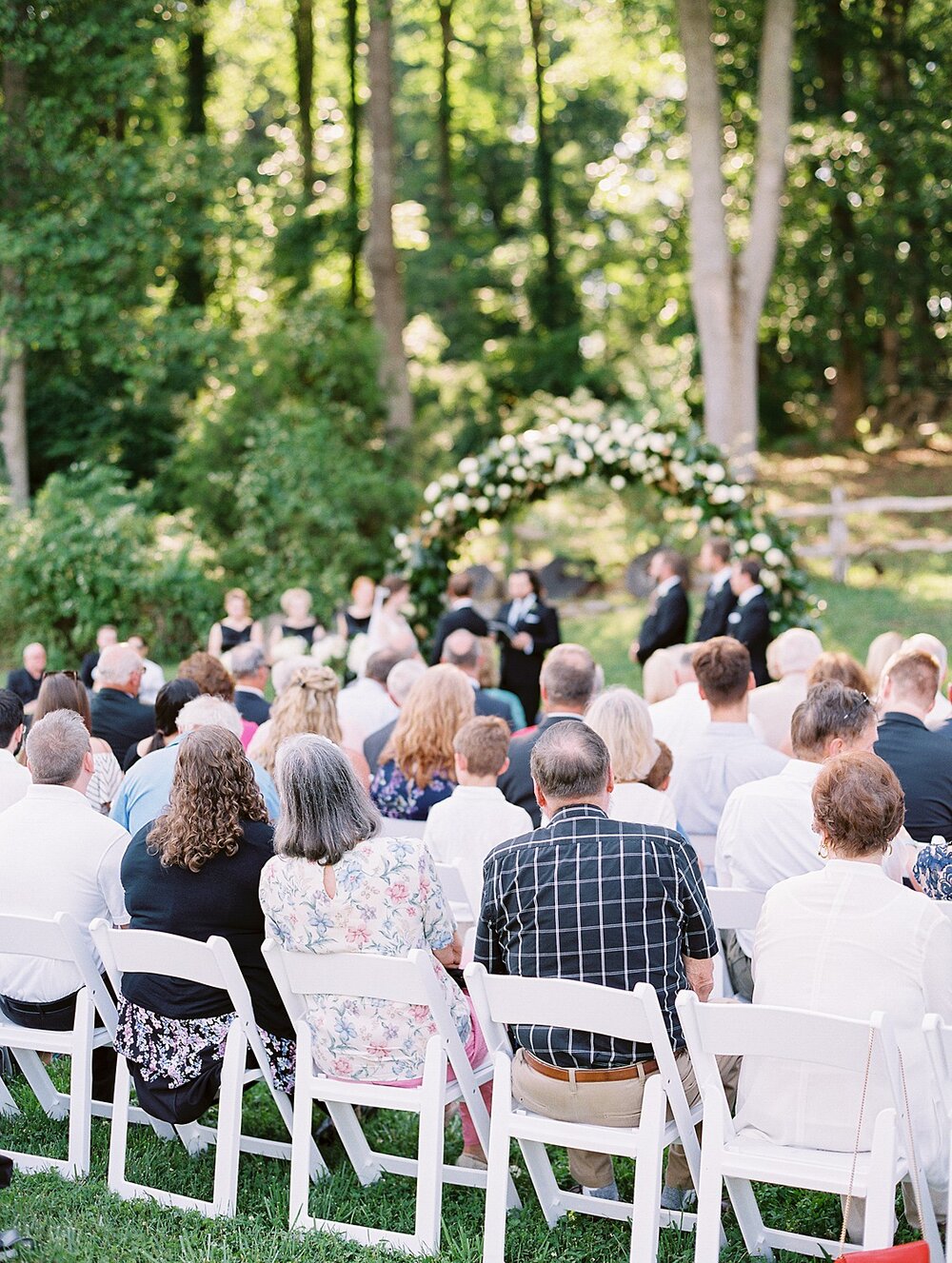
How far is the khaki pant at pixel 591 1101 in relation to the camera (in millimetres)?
3523

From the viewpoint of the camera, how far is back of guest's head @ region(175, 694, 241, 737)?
5.00 m

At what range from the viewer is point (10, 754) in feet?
17.0

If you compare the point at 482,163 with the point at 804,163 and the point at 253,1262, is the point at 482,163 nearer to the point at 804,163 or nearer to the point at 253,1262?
the point at 804,163

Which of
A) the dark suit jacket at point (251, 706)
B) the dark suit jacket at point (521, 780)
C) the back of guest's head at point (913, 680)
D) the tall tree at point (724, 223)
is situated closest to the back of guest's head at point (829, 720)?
the back of guest's head at point (913, 680)

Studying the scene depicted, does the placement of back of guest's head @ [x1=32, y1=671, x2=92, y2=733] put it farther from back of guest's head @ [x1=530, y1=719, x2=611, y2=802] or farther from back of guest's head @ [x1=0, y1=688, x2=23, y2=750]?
back of guest's head @ [x1=530, y1=719, x2=611, y2=802]

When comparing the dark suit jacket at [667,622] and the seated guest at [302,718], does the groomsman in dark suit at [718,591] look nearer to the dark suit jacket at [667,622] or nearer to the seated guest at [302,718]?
the dark suit jacket at [667,622]

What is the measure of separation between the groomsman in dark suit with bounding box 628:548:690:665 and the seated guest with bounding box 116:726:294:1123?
543 cm

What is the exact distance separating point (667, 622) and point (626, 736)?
4.77 metres

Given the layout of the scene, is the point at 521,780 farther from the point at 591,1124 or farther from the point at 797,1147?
the point at 797,1147

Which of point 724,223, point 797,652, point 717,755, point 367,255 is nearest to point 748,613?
point 797,652

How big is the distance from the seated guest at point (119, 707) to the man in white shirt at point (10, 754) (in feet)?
3.16

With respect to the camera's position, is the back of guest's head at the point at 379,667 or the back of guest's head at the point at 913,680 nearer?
the back of guest's head at the point at 913,680

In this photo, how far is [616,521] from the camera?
60.3 ft

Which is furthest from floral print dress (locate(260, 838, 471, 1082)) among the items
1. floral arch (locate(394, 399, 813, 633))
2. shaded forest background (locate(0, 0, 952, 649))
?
shaded forest background (locate(0, 0, 952, 649))
